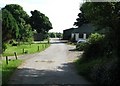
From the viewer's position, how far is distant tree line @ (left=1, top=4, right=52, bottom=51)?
1630 inches

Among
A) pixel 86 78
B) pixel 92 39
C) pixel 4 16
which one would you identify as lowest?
pixel 86 78

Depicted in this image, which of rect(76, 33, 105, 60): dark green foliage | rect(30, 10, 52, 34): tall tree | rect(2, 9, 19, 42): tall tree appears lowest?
rect(76, 33, 105, 60): dark green foliage

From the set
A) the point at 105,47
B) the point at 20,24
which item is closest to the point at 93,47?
the point at 105,47

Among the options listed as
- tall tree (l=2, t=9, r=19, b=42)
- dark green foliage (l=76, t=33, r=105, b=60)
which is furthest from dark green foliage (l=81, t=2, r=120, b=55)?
tall tree (l=2, t=9, r=19, b=42)

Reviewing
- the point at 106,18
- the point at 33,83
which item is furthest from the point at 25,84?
the point at 106,18

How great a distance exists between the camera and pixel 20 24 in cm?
7438

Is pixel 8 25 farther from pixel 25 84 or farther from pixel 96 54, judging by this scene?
pixel 25 84

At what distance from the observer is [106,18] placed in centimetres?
2072

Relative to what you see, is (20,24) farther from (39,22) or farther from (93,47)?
(93,47)

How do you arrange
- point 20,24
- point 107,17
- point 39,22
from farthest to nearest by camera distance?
point 39,22 → point 20,24 → point 107,17

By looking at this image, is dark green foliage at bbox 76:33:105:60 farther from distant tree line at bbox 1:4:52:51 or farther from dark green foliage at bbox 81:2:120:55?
distant tree line at bbox 1:4:52:51

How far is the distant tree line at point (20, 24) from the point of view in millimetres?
41406

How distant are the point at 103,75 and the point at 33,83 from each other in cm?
329

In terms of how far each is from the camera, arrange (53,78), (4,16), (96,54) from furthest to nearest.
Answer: (4,16) < (96,54) < (53,78)
